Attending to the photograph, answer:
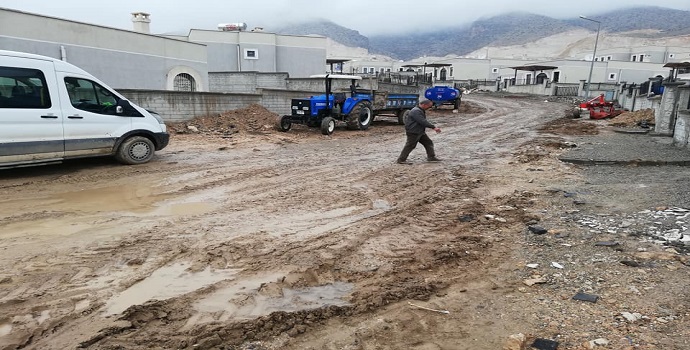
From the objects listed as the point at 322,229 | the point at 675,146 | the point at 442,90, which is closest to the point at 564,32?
the point at 442,90

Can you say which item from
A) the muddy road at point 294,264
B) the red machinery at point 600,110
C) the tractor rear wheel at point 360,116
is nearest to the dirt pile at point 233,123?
Result: the tractor rear wheel at point 360,116

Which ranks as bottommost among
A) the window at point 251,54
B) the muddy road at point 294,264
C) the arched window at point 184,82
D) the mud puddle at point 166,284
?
the mud puddle at point 166,284

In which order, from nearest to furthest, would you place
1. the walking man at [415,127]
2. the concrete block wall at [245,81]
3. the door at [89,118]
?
the door at [89,118] → the walking man at [415,127] → the concrete block wall at [245,81]

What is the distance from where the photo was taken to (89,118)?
812 centimetres

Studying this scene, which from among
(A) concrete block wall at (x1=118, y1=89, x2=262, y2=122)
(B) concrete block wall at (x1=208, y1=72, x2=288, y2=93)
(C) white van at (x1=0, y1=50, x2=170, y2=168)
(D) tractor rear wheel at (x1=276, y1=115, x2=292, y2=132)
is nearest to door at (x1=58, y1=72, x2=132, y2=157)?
(C) white van at (x1=0, y1=50, x2=170, y2=168)

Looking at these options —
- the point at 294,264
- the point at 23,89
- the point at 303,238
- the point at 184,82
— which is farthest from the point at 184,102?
the point at 294,264

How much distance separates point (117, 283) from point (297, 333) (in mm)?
1839

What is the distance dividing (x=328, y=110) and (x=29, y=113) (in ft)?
32.9

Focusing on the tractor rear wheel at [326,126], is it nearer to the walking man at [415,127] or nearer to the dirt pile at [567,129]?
the walking man at [415,127]

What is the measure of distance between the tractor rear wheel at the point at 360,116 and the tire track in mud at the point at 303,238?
22.3 ft

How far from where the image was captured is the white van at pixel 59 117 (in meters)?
7.21

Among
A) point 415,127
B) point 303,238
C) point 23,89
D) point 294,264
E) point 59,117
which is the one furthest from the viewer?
point 415,127

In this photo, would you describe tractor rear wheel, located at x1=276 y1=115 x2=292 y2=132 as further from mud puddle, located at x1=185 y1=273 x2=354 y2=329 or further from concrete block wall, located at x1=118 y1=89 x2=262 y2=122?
mud puddle, located at x1=185 y1=273 x2=354 y2=329

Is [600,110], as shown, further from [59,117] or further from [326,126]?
[59,117]
